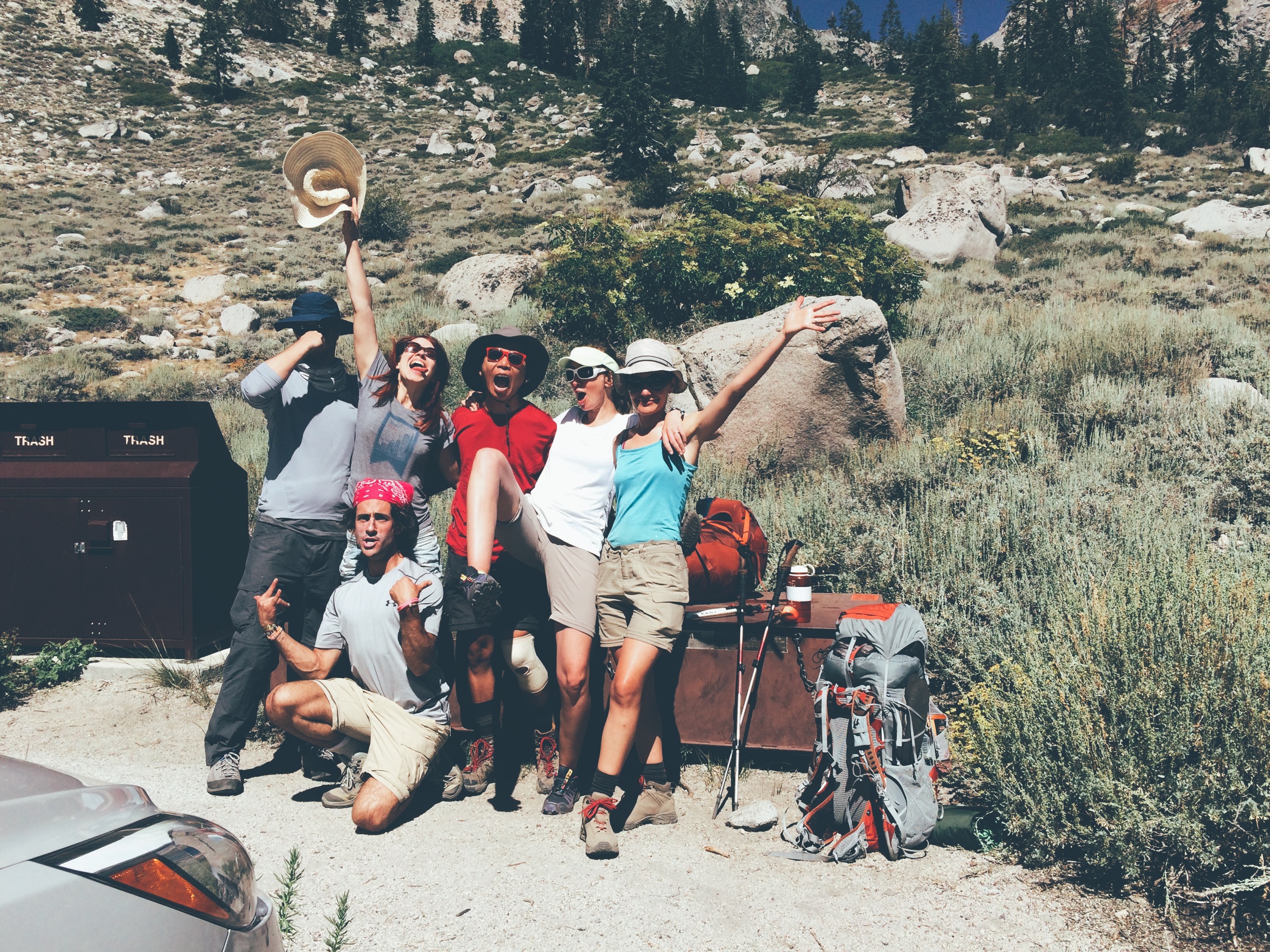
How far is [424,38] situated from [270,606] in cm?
7442

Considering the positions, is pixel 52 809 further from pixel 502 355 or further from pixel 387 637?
pixel 502 355

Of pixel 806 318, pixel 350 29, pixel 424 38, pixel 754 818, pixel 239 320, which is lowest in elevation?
pixel 754 818

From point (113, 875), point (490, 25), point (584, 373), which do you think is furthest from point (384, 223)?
point (490, 25)

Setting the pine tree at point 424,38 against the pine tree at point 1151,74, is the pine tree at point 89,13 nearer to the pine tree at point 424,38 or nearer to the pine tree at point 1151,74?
the pine tree at point 424,38

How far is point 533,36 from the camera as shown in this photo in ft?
231

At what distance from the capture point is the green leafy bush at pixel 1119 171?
31.4 metres

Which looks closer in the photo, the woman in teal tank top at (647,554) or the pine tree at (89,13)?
the woman in teal tank top at (647,554)

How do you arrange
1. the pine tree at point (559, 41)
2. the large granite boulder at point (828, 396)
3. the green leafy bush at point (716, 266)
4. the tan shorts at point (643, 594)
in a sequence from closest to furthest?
the tan shorts at point (643, 594)
the large granite boulder at point (828, 396)
the green leafy bush at point (716, 266)
the pine tree at point (559, 41)

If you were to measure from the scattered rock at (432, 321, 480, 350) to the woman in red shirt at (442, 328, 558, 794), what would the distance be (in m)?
9.74

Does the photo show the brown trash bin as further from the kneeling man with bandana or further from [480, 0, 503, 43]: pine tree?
[480, 0, 503, 43]: pine tree

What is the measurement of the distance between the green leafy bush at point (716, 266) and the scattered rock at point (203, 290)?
11.8 m

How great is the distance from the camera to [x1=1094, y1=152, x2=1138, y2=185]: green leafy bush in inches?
1235

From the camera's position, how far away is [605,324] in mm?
12781

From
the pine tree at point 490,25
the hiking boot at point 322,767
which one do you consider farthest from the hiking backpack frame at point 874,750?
the pine tree at point 490,25
